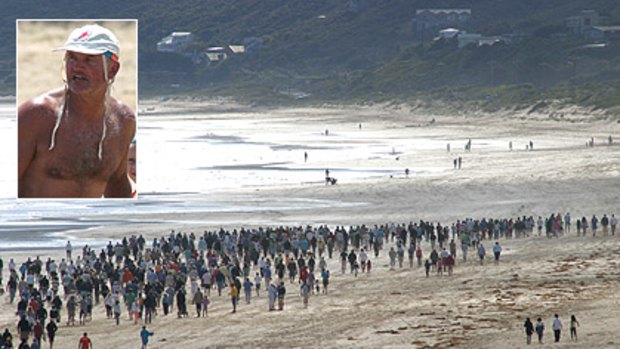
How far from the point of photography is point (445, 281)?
3250 cm

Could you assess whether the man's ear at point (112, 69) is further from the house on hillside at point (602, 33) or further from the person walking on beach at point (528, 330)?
the house on hillside at point (602, 33)

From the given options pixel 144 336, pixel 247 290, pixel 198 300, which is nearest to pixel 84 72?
pixel 144 336

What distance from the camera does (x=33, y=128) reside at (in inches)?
532

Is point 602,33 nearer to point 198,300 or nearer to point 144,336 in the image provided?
point 198,300

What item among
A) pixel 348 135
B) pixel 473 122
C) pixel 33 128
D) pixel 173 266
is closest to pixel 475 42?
pixel 473 122

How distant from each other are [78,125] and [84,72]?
634mm

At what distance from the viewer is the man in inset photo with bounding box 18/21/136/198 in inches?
528

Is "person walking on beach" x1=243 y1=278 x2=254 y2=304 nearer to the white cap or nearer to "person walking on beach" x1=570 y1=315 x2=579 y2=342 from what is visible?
"person walking on beach" x1=570 y1=315 x2=579 y2=342

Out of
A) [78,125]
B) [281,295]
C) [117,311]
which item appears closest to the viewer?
[78,125]

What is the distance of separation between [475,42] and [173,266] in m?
135

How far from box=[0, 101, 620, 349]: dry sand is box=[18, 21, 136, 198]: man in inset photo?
11.4 metres

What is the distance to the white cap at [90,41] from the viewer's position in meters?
13.3

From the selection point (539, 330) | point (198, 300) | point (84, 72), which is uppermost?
point (84, 72)

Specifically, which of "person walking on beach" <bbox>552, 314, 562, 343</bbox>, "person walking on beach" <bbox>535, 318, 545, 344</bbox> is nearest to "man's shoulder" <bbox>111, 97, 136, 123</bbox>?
"person walking on beach" <bbox>535, 318, 545, 344</bbox>
